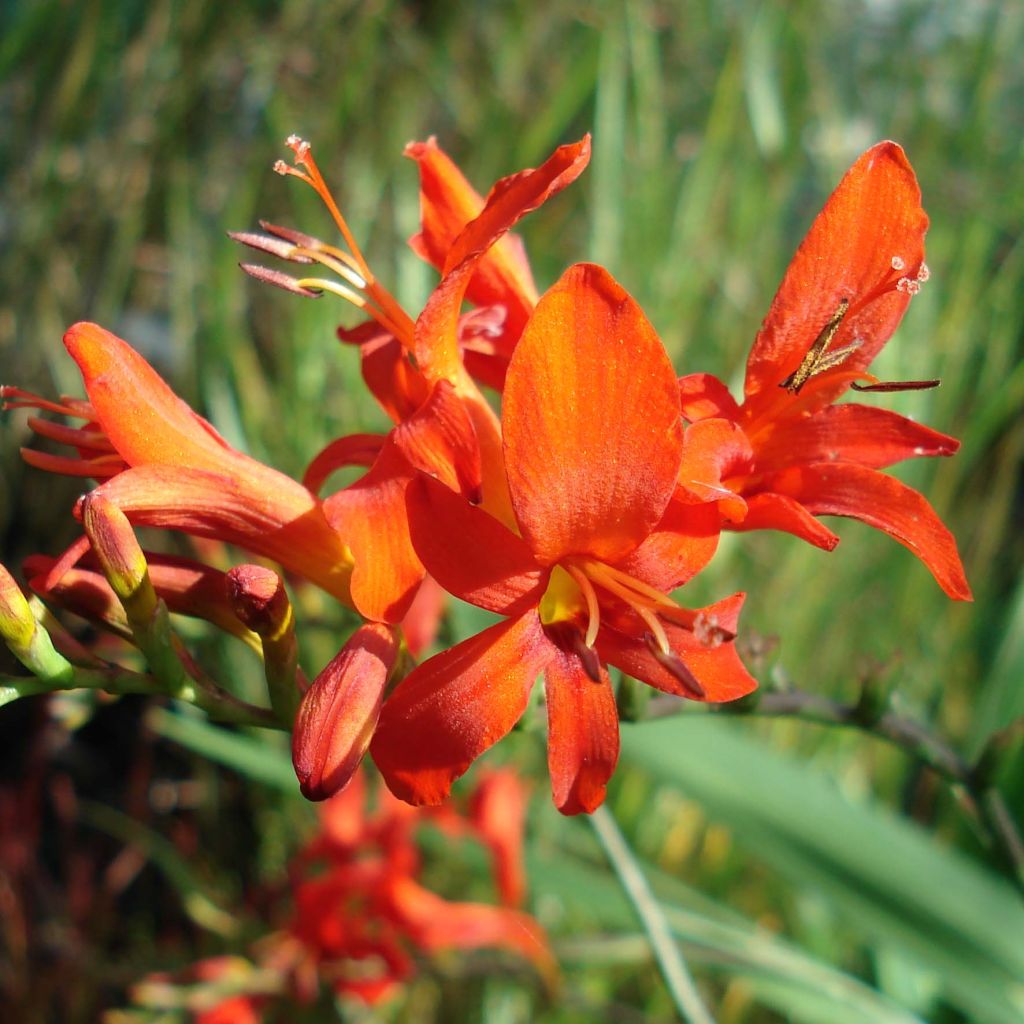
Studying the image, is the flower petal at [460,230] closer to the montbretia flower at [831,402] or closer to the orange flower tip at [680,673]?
the montbretia flower at [831,402]

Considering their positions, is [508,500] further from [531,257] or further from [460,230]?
[531,257]

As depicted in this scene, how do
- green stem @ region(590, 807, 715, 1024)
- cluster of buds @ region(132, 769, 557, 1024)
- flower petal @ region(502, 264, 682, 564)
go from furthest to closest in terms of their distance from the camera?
cluster of buds @ region(132, 769, 557, 1024)
green stem @ region(590, 807, 715, 1024)
flower petal @ region(502, 264, 682, 564)

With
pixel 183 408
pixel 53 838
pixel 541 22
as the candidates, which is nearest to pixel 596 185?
pixel 541 22

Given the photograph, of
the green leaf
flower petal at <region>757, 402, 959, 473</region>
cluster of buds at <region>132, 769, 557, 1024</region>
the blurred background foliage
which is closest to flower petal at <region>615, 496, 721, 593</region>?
flower petal at <region>757, 402, 959, 473</region>

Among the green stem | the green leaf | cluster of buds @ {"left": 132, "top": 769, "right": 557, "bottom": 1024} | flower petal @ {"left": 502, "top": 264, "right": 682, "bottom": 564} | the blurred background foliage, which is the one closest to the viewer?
flower petal @ {"left": 502, "top": 264, "right": 682, "bottom": 564}

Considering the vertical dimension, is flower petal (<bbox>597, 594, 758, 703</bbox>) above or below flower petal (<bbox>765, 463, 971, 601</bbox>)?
below

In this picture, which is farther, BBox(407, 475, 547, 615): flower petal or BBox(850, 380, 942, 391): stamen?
BBox(850, 380, 942, 391): stamen

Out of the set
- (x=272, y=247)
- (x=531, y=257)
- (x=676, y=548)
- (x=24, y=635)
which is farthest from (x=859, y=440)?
(x=531, y=257)

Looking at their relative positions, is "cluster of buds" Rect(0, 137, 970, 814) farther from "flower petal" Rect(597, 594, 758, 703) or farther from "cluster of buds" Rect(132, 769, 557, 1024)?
"cluster of buds" Rect(132, 769, 557, 1024)
